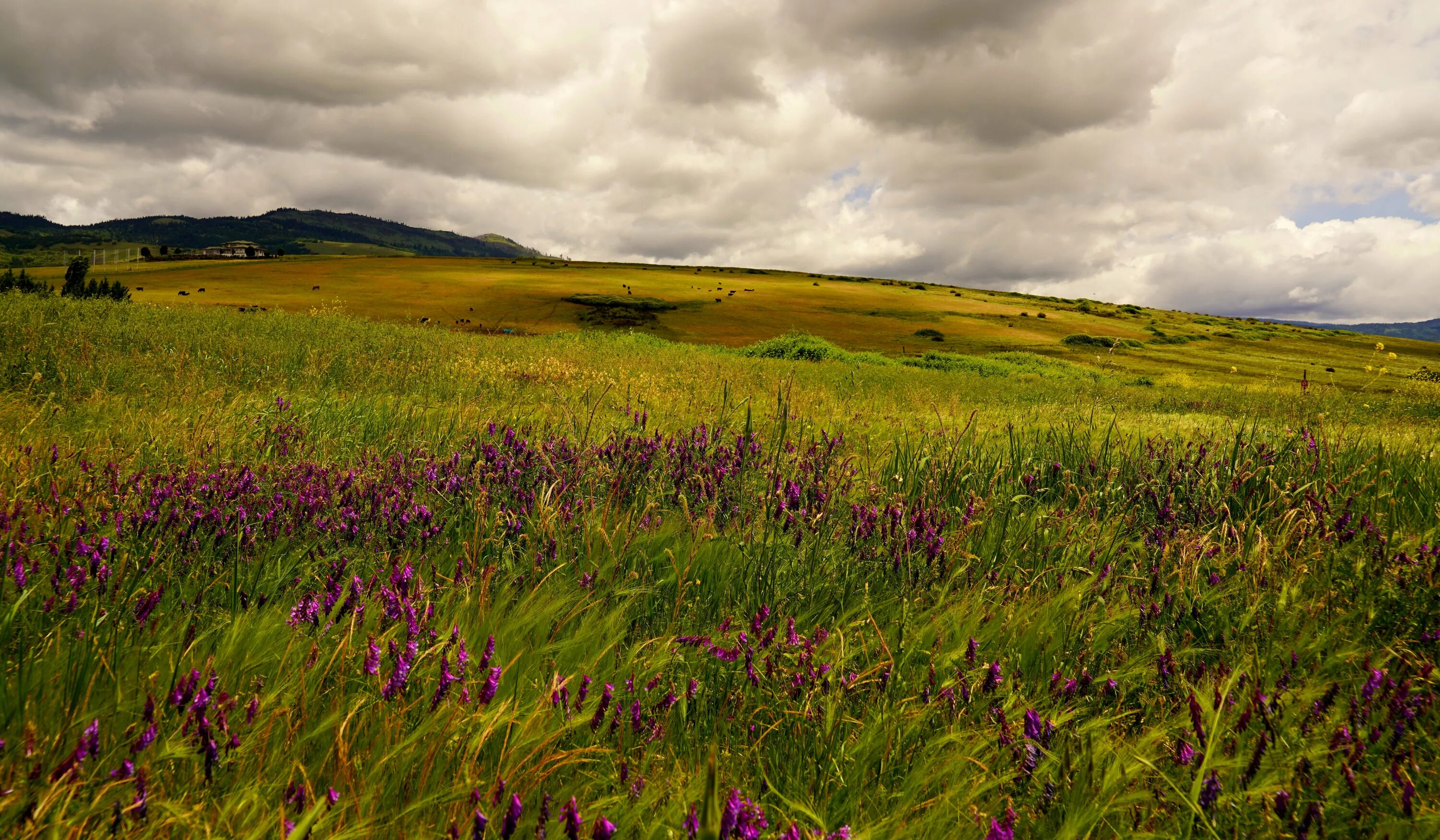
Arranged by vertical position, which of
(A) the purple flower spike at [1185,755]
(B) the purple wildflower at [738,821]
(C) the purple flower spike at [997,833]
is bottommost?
(A) the purple flower spike at [1185,755]

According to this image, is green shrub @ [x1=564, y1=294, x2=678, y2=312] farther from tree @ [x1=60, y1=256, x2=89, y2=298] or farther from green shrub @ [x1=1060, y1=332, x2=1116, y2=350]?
green shrub @ [x1=1060, y1=332, x2=1116, y2=350]

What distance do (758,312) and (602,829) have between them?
2043 inches

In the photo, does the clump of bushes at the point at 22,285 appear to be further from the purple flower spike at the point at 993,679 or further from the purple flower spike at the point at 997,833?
the purple flower spike at the point at 997,833

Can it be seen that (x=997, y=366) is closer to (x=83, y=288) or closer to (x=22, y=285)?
(x=83, y=288)

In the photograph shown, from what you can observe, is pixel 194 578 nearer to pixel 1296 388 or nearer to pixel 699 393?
pixel 699 393

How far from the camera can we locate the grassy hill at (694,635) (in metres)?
1.43

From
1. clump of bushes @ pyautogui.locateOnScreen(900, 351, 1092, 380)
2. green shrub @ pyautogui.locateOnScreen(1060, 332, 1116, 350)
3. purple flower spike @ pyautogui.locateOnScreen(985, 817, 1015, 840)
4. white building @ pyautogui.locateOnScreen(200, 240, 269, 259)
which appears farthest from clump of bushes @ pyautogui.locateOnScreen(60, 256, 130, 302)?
white building @ pyautogui.locateOnScreen(200, 240, 269, 259)

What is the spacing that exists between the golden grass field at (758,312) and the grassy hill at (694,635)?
80.8 feet

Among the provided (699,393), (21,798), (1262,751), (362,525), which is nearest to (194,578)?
(362,525)

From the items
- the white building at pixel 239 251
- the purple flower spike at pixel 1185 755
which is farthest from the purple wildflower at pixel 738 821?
the white building at pixel 239 251

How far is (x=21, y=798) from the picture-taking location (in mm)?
1166

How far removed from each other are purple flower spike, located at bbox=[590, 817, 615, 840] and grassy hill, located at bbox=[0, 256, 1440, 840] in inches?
1.5

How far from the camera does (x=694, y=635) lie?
2.29 meters

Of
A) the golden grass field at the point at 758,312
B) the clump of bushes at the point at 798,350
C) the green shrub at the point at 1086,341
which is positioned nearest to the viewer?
the clump of bushes at the point at 798,350
